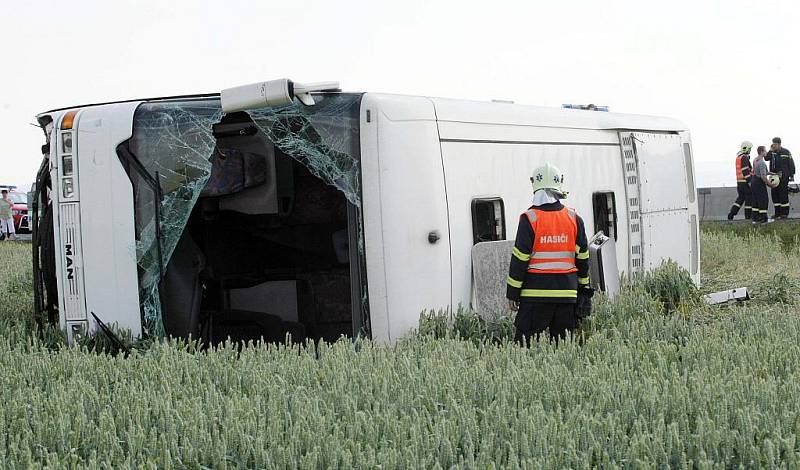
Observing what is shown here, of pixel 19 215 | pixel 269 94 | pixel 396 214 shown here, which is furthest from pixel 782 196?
pixel 19 215

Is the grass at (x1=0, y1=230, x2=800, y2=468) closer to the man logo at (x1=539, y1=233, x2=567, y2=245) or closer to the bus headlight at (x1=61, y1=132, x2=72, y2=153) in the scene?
the man logo at (x1=539, y1=233, x2=567, y2=245)

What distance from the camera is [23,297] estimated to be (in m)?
13.0

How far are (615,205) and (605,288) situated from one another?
1.50 metres

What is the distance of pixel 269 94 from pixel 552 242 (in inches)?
92.2

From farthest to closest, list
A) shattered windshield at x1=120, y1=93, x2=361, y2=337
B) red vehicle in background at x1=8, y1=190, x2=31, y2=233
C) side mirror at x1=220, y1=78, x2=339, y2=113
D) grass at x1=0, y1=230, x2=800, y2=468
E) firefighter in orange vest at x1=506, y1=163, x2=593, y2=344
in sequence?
red vehicle in background at x1=8, y1=190, x2=31, y2=233 → shattered windshield at x1=120, y1=93, x2=361, y2=337 → firefighter in orange vest at x1=506, y1=163, x2=593, y2=344 → side mirror at x1=220, y1=78, x2=339, y2=113 → grass at x1=0, y1=230, x2=800, y2=468

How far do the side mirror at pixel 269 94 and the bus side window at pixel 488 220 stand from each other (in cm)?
157

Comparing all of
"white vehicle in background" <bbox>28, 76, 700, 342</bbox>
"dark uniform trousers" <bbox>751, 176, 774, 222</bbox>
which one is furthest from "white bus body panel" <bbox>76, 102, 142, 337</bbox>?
"dark uniform trousers" <bbox>751, 176, 774, 222</bbox>

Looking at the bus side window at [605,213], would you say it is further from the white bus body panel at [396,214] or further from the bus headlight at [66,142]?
the bus headlight at [66,142]

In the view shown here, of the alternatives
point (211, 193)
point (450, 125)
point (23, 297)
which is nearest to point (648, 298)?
point (450, 125)

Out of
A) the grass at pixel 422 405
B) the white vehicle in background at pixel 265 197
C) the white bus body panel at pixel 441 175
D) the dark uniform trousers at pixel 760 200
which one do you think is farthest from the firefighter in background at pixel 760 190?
the grass at pixel 422 405

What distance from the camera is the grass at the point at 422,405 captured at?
468 centimetres

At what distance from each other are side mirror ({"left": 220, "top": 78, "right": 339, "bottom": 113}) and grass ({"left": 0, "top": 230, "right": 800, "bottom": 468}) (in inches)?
71.5

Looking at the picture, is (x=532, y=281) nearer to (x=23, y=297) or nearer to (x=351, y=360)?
(x=351, y=360)

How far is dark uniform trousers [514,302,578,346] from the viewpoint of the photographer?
817 centimetres
